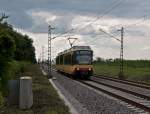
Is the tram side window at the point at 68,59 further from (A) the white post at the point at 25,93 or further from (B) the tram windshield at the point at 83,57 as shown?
(A) the white post at the point at 25,93

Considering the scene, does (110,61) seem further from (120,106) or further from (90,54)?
(120,106)

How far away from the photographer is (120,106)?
79.4ft

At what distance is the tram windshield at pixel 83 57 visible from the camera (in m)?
54.2

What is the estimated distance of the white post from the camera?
63.7 ft

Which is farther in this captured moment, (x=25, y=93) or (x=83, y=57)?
(x=83, y=57)

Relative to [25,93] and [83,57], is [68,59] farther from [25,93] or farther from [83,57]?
[25,93]

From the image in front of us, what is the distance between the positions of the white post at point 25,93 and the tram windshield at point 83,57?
34296 millimetres

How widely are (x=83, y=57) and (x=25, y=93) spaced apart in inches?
1376

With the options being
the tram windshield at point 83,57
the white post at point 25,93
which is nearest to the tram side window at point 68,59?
the tram windshield at point 83,57

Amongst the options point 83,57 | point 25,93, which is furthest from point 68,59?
point 25,93

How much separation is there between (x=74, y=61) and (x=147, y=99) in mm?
26331

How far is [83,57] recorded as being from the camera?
54406 mm

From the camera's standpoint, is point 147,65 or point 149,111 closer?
point 149,111

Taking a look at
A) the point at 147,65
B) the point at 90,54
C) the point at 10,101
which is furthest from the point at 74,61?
the point at 147,65
